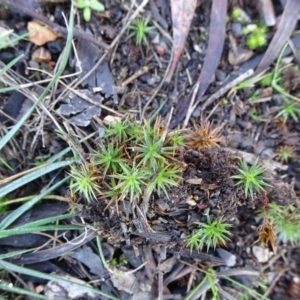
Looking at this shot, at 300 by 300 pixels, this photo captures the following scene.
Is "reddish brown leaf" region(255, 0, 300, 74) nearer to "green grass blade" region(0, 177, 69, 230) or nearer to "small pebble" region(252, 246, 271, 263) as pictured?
"small pebble" region(252, 246, 271, 263)

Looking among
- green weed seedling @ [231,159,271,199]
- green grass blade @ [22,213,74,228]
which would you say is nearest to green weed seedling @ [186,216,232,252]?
green weed seedling @ [231,159,271,199]

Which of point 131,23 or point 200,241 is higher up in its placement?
point 131,23

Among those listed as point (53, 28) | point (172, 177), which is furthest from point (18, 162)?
point (172, 177)

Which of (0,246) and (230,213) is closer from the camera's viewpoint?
(230,213)

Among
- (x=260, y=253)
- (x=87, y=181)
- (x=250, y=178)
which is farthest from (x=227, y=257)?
(x=87, y=181)

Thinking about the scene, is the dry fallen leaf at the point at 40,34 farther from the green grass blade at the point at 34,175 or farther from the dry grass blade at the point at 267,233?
the dry grass blade at the point at 267,233

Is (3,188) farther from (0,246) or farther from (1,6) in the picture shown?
(1,6)
